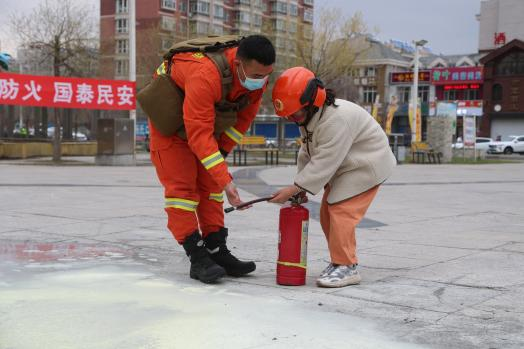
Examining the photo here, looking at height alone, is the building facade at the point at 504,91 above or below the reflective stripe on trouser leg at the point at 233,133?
above

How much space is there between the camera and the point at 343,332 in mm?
3201

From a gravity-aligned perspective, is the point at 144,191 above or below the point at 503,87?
below

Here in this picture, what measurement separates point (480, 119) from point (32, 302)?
59690mm

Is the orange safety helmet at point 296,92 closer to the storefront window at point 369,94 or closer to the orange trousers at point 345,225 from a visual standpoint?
the orange trousers at point 345,225

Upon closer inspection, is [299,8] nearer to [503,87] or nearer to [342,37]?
[503,87]

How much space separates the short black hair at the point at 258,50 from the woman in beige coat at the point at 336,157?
0.76 feet

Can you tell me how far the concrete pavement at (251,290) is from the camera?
3137 mm

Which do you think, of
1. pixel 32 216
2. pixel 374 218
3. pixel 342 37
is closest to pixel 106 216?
pixel 32 216

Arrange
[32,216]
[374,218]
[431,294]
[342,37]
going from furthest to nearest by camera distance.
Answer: [342,37], [374,218], [32,216], [431,294]

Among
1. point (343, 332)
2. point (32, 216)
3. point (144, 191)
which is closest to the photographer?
point (343, 332)

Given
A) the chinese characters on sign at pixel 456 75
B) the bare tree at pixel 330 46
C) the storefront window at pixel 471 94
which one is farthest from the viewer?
the storefront window at pixel 471 94

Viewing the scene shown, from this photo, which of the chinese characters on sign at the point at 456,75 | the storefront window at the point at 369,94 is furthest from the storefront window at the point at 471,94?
the storefront window at the point at 369,94

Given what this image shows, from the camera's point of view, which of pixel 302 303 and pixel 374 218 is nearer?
pixel 302 303

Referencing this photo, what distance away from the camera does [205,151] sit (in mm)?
4027
